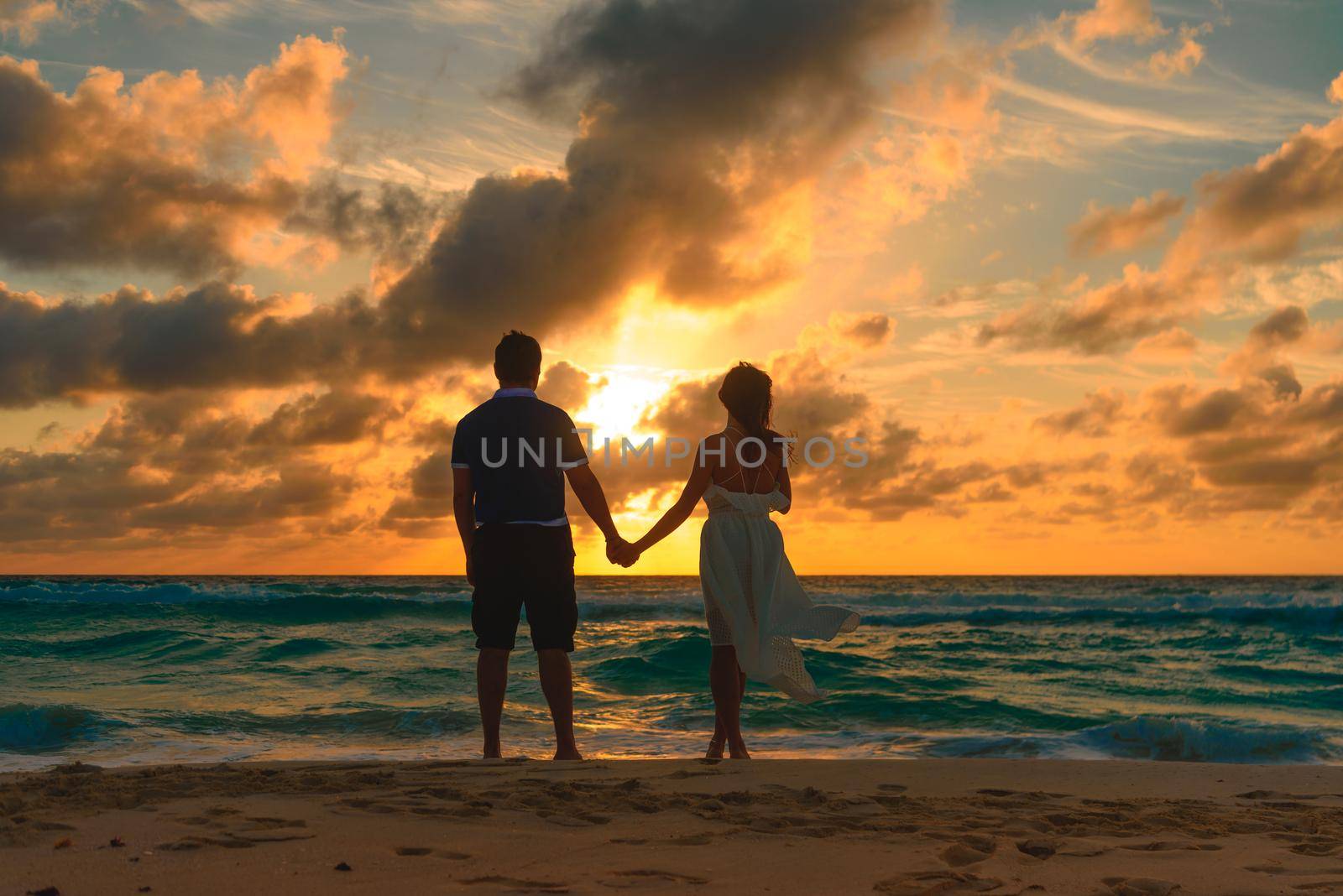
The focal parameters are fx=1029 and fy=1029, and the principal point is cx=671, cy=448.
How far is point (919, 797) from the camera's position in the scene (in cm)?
466

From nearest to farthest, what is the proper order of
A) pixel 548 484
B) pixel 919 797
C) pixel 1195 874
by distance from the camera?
pixel 1195 874
pixel 919 797
pixel 548 484

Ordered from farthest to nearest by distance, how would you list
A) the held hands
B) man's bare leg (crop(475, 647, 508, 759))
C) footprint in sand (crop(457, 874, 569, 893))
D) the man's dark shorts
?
the held hands
man's bare leg (crop(475, 647, 508, 759))
the man's dark shorts
footprint in sand (crop(457, 874, 569, 893))

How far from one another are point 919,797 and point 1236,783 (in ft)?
7.07

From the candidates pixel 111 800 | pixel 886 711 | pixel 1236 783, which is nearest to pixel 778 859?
pixel 111 800

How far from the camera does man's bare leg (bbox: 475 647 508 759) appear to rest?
561 centimetres

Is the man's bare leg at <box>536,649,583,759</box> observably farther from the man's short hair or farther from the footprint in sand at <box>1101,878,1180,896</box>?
the footprint in sand at <box>1101,878,1180,896</box>

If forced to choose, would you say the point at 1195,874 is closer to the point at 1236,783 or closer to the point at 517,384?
the point at 1236,783

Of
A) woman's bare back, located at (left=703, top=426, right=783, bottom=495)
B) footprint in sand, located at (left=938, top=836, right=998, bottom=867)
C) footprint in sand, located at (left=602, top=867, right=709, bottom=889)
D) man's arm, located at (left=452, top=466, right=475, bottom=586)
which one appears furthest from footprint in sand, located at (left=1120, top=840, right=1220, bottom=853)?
man's arm, located at (left=452, top=466, right=475, bottom=586)

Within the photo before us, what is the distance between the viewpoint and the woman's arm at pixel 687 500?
5805 mm

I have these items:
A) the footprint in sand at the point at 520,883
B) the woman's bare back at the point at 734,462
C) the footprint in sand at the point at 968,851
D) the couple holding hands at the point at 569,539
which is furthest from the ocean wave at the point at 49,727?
the footprint in sand at the point at 968,851

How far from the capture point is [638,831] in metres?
3.68

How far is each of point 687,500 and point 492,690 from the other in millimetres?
1502

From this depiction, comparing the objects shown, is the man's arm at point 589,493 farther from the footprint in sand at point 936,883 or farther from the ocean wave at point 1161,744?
the ocean wave at point 1161,744

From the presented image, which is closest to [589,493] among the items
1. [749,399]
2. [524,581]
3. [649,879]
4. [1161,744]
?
[524,581]
